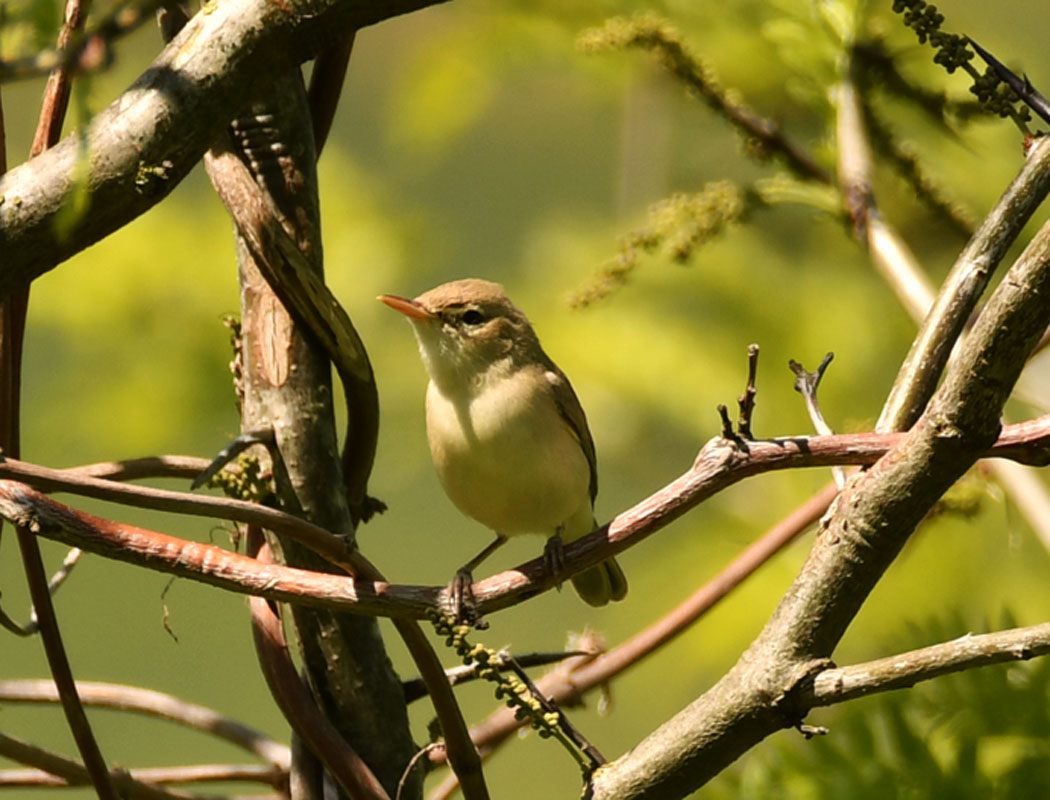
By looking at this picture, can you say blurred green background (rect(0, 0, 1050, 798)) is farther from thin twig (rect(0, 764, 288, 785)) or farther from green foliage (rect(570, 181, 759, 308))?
thin twig (rect(0, 764, 288, 785))

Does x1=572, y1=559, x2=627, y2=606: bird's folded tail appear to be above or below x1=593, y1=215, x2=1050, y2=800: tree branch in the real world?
above

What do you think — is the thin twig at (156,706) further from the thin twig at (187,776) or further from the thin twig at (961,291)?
the thin twig at (961,291)

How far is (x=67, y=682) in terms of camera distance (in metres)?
1.39

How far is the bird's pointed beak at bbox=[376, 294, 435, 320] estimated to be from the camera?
2787mm

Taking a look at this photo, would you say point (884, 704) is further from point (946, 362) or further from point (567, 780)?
point (567, 780)

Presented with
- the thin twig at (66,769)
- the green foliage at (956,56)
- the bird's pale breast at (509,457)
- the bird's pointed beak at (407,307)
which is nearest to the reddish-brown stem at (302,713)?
the thin twig at (66,769)

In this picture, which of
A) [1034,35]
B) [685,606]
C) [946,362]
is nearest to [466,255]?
[1034,35]

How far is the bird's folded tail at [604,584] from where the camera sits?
279cm

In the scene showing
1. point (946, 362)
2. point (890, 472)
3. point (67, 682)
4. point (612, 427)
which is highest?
point (612, 427)

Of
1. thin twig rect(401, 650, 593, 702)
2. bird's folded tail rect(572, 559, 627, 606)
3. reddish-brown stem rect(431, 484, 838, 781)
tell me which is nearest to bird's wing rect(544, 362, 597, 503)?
bird's folded tail rect(572, 559, 627, 606)

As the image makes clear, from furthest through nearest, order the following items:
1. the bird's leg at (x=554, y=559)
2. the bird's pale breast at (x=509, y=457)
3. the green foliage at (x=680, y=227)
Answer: the bird's pale breast at (x=509, y=457) → the green foliage at (x=680, y=227) → the bird's leg at (x=554, y=559)

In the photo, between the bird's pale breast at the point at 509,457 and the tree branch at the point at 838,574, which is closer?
the tree branch at the point at 838,574

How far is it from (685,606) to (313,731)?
17.5 inches

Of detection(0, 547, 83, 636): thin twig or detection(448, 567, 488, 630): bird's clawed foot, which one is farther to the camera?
detection(0, 547, 83, 636): thin twig
